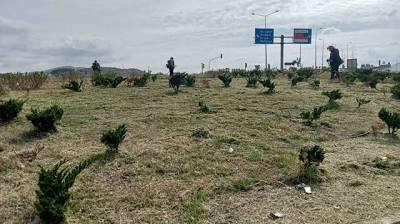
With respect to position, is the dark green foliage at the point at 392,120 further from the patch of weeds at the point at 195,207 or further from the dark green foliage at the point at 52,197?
the dark green foliage at the point at 52,197

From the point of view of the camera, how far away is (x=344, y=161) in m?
6.46

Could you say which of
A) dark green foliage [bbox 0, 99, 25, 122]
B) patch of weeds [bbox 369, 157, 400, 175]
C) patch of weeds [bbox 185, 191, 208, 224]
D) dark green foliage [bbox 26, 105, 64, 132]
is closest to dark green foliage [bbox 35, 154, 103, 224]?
patch of weeds [bbox 185, 191, 208, 224]

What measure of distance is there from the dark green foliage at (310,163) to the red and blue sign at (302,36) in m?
43.8

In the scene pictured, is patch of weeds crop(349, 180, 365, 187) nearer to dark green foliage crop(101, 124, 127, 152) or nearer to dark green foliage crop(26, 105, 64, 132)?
dark green foliage crop(101, 124, 127, 152)

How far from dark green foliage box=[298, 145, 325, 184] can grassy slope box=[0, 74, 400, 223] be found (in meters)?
0.16

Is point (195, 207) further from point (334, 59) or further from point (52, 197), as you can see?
point (334, 59)

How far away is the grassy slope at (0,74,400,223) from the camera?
475cm

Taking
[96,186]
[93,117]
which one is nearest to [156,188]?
[96,186]

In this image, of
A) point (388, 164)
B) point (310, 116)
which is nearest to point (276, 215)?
point (388, 164)

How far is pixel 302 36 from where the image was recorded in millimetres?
48531

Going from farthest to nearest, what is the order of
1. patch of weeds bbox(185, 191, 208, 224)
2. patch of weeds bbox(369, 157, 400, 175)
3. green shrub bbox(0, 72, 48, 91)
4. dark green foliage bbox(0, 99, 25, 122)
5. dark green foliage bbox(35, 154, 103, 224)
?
green shrub bbox(0, 72, 48, 91) → dark green foliage bbox(0, 99, 25, 122) → patch of weeds bbox(369, 157, 400, 175) → patch of weeds bbox(185, 191, 208, 224) → dark green foliage bbox(35, 154, 103, 224)

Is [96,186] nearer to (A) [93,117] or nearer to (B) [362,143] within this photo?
(A) [93,117]

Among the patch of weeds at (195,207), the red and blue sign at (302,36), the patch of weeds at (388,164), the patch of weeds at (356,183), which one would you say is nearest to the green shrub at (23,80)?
the patch of weeds at (195,207)

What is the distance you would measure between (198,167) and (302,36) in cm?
4453
